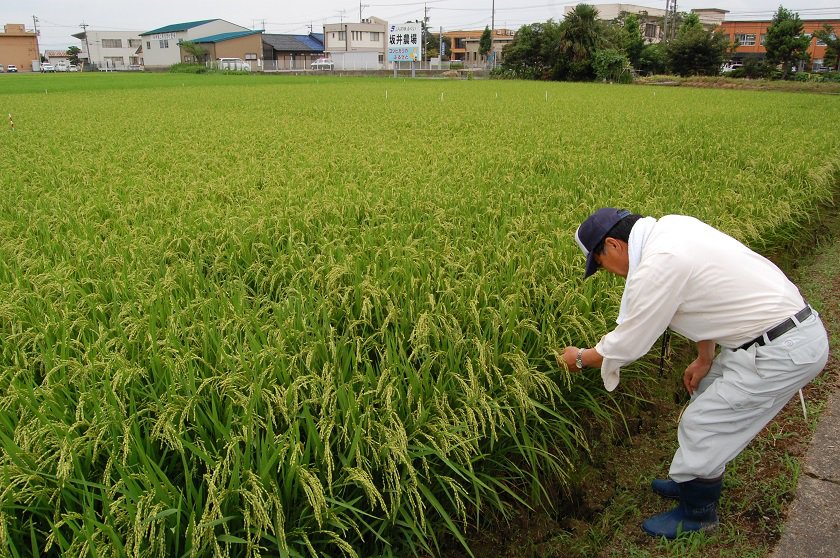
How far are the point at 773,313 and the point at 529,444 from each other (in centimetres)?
99

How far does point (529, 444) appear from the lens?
241cm

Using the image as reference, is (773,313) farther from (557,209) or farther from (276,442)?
(557,209)

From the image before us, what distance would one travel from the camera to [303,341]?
8.10 ft

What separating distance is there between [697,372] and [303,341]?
5.17 ft

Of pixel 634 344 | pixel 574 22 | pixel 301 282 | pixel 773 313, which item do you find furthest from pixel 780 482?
pixel 574 22

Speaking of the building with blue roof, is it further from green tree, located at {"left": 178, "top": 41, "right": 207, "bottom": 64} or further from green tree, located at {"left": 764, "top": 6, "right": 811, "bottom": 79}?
green tree, located at {"left": 764, "top": 6, "right": 811, "bottom": 79}

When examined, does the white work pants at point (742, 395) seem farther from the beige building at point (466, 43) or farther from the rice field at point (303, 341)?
the beige building at point (466, 43)

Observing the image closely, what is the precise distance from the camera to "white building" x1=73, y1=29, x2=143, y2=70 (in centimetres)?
7056

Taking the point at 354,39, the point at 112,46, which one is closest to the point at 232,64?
the point at 354,39

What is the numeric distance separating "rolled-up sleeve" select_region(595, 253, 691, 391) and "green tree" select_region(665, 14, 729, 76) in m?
39.2

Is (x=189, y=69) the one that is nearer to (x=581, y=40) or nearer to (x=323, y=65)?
(x=323, y=65)

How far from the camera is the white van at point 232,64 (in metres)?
49.3

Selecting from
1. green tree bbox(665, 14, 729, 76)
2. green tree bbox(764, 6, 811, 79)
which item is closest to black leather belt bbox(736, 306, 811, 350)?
green tree bbox(665, 14, 729, 76)

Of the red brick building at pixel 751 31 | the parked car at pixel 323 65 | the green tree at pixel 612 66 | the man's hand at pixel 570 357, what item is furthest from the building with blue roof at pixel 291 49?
the man's hand at pixel 570 357
